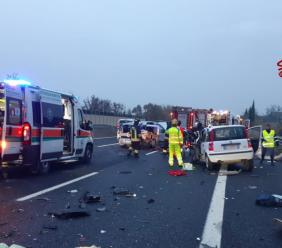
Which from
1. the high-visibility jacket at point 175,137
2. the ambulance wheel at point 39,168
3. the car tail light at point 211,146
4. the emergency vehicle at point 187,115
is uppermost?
the emergency vehicle at point 187,115

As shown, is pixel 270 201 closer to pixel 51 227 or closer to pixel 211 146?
pixel 51 227

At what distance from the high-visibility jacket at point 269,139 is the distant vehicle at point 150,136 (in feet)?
31.2

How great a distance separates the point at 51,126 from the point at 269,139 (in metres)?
9.70

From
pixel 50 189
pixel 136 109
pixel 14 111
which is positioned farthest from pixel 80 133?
pixel 136 109

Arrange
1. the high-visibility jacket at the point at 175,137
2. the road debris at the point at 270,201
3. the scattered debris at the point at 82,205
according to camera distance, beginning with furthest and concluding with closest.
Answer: the high-visibility jacket at the point at 175,137 < the road debris at the point at 270,201 < the scattered debris at the point at 82,205

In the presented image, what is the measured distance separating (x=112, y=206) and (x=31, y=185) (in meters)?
3.36

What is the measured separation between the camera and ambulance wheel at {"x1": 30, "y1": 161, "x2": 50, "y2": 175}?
13.0 m

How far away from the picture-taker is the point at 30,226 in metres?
6.81

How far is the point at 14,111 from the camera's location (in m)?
12.2

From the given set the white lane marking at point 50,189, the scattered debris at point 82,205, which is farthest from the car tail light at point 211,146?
the scattered debris at point 82,205

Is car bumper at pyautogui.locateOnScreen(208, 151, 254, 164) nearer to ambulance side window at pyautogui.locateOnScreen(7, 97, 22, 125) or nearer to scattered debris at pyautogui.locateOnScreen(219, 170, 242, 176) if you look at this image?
scattered debris at pyautogui.locateOnScreen(219, 170, 242, 176)

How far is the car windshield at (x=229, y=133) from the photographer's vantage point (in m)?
16.0

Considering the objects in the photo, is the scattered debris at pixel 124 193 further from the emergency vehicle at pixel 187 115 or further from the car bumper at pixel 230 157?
Result: the emergency vehicle at pixel 187 115

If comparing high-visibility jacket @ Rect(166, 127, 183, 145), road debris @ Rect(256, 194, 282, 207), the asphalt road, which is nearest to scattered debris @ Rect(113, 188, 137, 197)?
the asphalt road
